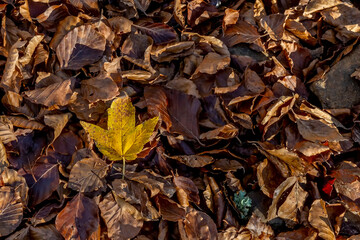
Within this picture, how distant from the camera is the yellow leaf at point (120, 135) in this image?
1502 mm

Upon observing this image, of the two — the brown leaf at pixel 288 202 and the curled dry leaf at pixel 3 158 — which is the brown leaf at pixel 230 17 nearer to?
the brown leaf at pixel 288 202

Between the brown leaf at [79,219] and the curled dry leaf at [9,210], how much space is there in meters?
0.16

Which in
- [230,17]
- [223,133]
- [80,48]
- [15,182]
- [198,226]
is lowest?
[198,226]

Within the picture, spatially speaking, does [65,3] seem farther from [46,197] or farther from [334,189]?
[334,189]

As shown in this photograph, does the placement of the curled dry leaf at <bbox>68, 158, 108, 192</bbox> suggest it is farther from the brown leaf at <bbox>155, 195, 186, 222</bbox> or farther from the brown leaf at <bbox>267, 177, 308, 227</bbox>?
the brown leaf at <bbox>267, 177, 308, 227</bbox>

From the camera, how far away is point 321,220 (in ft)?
5.10

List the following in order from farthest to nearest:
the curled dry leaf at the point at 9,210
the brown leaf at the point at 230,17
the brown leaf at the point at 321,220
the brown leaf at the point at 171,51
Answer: the brown leaf at the point at 230,17 → the brown leaf at the point at 171,51 → the brown leaf at the point at 321,220 → the curled dry leaf at the point at 9,210

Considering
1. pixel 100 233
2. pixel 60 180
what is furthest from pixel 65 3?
pixel 100 233

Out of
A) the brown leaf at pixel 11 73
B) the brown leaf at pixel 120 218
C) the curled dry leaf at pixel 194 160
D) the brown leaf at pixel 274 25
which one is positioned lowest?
the brown leaf at pixel 120 218

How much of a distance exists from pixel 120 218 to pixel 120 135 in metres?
0.34

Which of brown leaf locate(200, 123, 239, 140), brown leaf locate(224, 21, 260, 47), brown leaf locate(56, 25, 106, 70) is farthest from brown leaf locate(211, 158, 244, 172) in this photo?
brown leaf locate(56, 25, 106, 70)

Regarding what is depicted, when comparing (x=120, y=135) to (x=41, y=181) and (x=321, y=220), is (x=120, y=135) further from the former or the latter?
(x=321, y=220)

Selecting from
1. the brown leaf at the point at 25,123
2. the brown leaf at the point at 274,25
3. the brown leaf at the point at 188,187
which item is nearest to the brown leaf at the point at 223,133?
the brown leaf at the point at 188,187

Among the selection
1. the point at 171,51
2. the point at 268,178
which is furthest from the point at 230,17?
the point at 268,178
